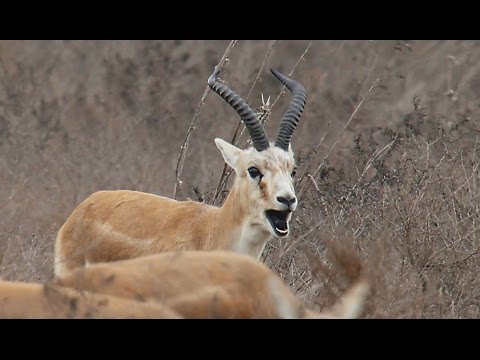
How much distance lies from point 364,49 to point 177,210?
1127 cm

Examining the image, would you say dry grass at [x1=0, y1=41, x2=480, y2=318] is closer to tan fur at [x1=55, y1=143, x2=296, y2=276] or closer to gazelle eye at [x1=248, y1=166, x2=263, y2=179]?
tan fur at [x1=55, y1=143, x2=296, y2=276]

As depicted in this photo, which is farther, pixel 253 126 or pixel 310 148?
pixel 310 148

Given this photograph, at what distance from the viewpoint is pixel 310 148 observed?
48.6 feet

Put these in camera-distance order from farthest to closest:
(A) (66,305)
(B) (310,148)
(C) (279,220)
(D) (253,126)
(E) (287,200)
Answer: (B) (310,148) → (D) (253,126) → (C) (279,220) → (E) (287,200) → (A) (66,305)

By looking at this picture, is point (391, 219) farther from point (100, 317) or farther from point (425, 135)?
point (100, 317)

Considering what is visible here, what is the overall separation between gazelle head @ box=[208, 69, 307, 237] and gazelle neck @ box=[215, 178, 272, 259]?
4cm

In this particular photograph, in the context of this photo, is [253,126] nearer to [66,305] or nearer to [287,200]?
[287,200]

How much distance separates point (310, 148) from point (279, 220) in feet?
22.3

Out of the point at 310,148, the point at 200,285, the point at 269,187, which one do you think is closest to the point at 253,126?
the point at 269,187

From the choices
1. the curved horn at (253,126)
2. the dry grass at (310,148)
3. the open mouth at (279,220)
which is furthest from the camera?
the curved horn at (253,126)

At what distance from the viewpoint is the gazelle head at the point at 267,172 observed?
8047 millimetres

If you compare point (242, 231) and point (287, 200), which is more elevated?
point (287, 200)

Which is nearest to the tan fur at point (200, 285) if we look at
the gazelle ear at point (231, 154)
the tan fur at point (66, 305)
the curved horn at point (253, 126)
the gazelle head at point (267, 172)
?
the tan fur at point (66, 305)

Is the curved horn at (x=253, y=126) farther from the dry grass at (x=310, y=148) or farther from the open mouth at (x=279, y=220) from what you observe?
the open mouth at (x=279, y=220)
